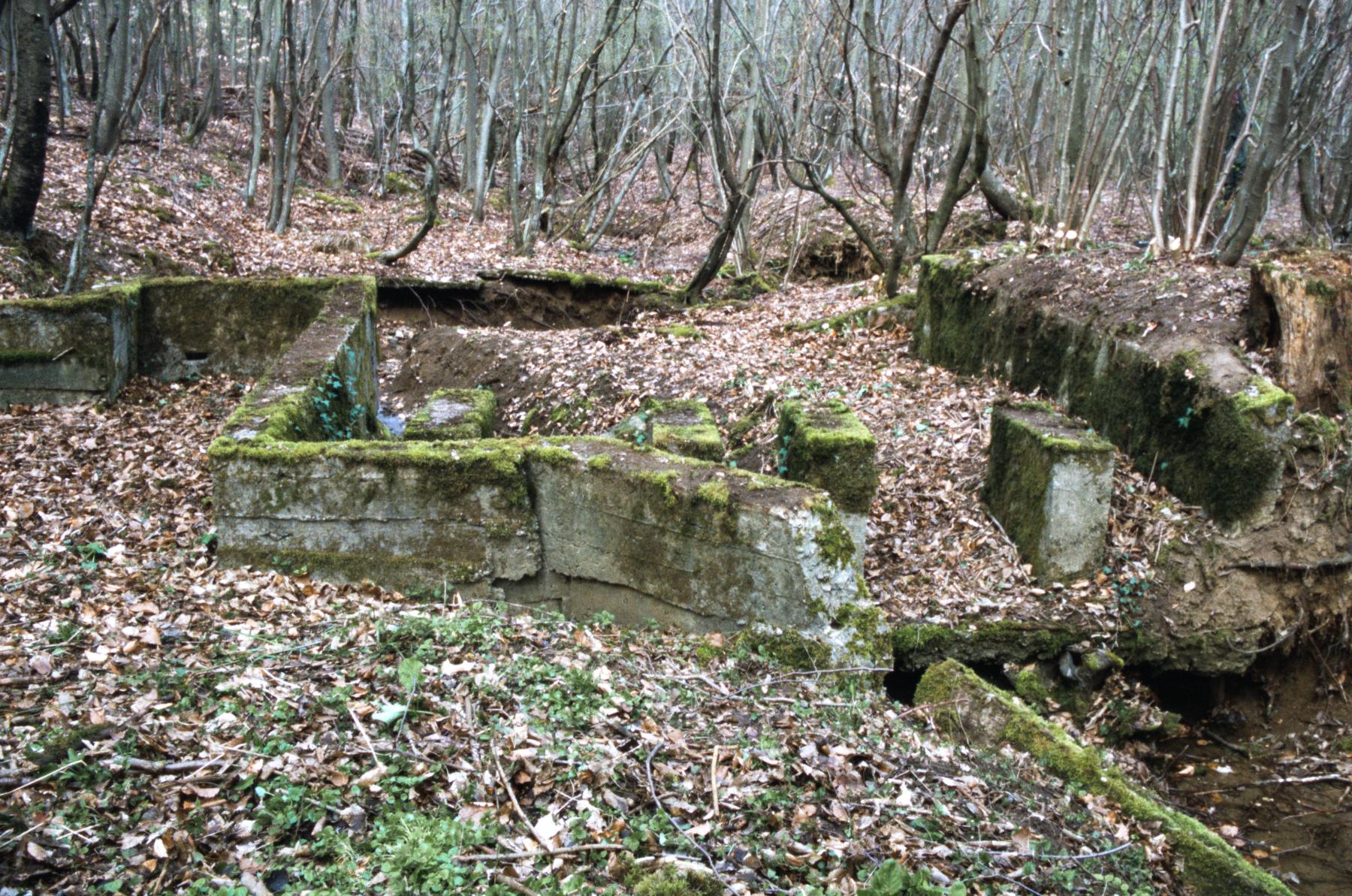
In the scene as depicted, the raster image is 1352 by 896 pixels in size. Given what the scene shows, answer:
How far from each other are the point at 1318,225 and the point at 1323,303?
883 cm

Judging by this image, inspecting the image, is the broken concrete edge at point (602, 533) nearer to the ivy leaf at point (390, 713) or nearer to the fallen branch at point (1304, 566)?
the ivy leaf at point (390, 713)

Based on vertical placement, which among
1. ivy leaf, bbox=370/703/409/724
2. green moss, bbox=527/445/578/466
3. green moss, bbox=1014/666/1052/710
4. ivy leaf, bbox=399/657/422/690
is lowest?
green moss, bbox=1014/666/1052/710

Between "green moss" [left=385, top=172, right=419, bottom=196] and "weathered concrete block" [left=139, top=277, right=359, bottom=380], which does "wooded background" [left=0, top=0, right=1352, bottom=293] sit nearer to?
"green moss" [left=385, top=172, right=419, bottom=196]

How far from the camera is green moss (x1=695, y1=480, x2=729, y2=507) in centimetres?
546

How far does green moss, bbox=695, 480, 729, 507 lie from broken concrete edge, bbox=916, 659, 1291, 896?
158 centimetres

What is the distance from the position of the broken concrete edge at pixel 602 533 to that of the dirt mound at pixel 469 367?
4.65 m

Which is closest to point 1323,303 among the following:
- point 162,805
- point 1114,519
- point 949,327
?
point 1114,519

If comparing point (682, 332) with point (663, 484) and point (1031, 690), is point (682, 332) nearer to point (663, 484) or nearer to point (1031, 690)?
point (663, 484)

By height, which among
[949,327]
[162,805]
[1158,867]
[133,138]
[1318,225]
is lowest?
[1158,867]

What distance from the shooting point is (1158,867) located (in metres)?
3.97

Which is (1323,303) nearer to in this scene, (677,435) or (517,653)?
(677,435)

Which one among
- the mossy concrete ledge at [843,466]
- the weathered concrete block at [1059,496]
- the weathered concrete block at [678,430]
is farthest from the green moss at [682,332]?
the weathered concrete block at [1059,496]

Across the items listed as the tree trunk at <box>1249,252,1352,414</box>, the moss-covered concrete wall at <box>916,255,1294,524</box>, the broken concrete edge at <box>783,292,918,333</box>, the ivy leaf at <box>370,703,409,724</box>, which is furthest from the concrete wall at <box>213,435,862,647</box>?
the broken concrete edge at <box>783,292,918,333</box>

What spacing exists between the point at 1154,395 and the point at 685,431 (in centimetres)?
387
